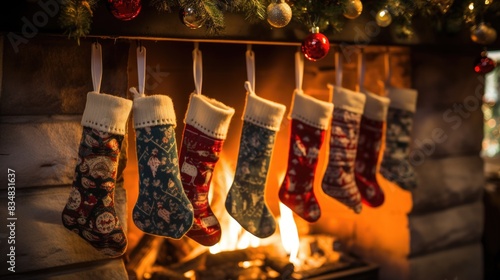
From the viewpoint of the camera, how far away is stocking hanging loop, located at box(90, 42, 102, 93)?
5.61 ft

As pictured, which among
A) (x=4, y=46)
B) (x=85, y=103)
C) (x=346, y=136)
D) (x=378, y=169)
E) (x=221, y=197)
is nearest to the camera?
(x=4, y=46)

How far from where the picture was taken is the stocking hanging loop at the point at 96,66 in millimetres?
1709

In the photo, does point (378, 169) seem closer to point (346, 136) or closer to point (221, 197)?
point (346, 136)

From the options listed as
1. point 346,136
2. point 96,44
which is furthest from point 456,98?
point 96,44

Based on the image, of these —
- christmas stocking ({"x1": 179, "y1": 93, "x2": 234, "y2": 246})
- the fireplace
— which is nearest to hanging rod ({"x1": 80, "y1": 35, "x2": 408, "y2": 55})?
the fireplace

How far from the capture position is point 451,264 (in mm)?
2699

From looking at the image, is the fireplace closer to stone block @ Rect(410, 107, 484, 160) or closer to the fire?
the fire

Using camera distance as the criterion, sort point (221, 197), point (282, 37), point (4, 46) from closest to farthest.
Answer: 1. point (4, 46)
2. point (282, 37)
3. point (221, 197)

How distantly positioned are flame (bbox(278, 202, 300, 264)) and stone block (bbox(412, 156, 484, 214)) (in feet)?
2.06

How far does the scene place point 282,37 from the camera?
1.94m

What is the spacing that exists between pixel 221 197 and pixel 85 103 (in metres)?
0.90

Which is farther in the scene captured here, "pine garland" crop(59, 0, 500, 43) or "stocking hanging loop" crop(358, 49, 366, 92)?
"stocking hanging loop" crop(358, 49, 366, 92)

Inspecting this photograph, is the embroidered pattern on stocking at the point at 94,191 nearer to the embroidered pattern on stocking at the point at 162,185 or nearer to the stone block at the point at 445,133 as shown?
the embroidered pattern on stocking at the point at 162,185

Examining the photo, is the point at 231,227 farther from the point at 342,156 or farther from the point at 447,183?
the point at 447,183
